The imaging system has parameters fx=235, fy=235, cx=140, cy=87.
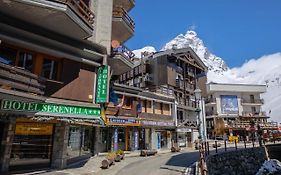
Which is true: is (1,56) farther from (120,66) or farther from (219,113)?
(219,113)

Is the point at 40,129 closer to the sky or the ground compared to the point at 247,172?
closer to the sky

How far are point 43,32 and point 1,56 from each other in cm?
266

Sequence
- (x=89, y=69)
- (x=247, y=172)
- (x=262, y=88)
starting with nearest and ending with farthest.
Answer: (x=89, y=69) < (x=247, y=172) < (x=262, y=88)

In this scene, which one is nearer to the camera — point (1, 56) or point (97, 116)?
point (1, 56)

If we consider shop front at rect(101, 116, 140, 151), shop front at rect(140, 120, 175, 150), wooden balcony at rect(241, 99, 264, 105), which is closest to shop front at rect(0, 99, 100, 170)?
shop front at rect(101, 116, 140, 151)

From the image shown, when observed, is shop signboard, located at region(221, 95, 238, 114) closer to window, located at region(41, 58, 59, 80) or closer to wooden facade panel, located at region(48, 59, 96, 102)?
wooden facade panel, located at region(48, 59, 96, 102)

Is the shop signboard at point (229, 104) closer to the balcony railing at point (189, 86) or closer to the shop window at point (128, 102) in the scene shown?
the balcony railing at point (189, 86)

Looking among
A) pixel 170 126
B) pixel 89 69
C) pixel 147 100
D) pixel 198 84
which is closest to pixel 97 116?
pixel 89 69

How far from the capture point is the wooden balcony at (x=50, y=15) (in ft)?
38.1

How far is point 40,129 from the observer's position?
15.3 metres

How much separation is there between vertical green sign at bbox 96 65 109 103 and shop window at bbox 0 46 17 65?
5.70 m

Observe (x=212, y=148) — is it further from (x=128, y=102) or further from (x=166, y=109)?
(x=128, y=102)

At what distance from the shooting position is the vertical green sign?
1642 cm

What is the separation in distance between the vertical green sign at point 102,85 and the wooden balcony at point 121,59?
1.82 metres
